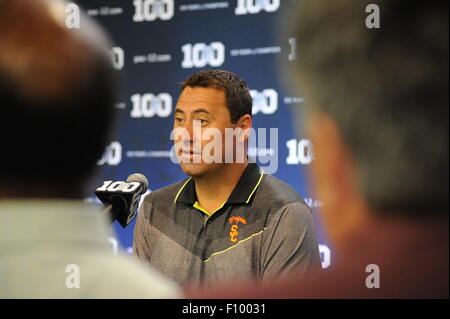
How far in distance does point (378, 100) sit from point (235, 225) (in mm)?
1700

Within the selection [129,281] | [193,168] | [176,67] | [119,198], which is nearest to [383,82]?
[129,281]

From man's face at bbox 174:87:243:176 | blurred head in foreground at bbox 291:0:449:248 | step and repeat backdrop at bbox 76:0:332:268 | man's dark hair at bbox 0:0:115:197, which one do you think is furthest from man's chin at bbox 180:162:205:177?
blurred head in foreground at bbox 291:0:449:248

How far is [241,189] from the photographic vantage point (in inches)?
93.7

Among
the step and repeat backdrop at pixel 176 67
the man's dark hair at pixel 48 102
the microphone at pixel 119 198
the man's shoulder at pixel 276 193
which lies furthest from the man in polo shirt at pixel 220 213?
the man's dark hair at pixel 48 102

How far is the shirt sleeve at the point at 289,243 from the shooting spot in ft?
6.92

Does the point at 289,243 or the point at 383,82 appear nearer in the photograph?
the point at 383,82

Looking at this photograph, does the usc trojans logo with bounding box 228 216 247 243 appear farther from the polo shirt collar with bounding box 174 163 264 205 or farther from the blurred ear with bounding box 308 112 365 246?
the blurred ear with bounding box 308 112 365 246

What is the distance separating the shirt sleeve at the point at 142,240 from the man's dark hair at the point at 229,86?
21.0 inches

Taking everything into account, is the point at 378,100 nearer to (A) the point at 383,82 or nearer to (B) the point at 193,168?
(A) the point at 383,82

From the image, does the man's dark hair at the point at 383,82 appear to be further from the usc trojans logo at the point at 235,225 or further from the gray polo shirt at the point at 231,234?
the usc trojans logo at the point at 235,225

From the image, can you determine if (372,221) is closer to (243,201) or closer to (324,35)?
(324,35)

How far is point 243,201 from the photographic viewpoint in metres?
2.34

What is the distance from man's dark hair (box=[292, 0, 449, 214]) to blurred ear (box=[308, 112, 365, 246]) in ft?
0.04
